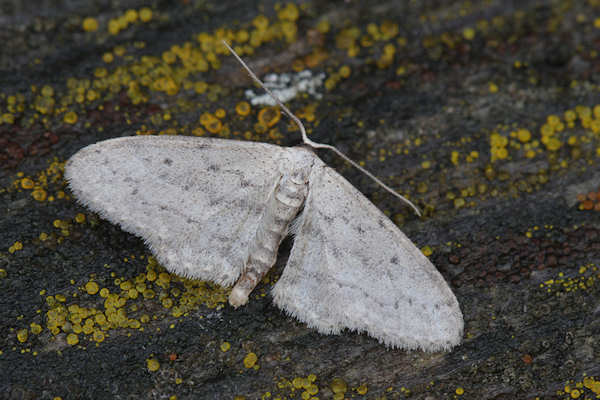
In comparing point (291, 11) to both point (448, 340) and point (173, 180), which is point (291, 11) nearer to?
point (173, 180)

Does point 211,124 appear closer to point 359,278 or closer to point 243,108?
point 243,108

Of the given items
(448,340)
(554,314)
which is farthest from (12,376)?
(554,314)

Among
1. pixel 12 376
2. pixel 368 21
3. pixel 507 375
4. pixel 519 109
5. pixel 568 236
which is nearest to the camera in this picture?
pixel 12 376

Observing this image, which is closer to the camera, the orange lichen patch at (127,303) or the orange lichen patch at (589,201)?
the orange lichen patch at (127,303)

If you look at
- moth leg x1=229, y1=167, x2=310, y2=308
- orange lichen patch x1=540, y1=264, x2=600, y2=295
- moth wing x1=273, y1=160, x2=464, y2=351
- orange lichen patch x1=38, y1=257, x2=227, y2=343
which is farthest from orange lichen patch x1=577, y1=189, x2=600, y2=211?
orange lichen patch x1=38, y1=257, x2=227, y2=343

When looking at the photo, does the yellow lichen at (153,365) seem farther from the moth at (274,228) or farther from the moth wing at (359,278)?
the moth wing at (359,278)

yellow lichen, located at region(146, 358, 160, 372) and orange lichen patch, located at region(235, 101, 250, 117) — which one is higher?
orange lichen patch, located at region(235, 101, 250, 117)

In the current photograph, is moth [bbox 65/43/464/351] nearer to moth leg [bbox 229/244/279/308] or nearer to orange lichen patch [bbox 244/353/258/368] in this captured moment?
moth leg [bbox 229/244/279/308]

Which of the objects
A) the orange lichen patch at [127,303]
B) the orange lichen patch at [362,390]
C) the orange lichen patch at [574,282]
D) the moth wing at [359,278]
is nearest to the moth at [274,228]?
the moth wing at [359,278]

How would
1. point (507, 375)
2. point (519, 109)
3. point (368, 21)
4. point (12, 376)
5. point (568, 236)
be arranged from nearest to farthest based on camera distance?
point (12, 376) < point (507, 375) < point (568, 236) < point (519, 109) < point (368, 21)
